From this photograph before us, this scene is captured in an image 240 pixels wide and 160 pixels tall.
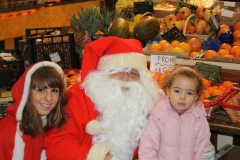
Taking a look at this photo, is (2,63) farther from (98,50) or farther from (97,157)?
(97,157)

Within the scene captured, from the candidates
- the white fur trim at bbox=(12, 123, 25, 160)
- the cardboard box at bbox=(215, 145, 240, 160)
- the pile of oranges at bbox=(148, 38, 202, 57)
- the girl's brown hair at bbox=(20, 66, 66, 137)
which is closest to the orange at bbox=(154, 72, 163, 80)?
the pile of oranges at bbox=(148, 38, 202, 57)

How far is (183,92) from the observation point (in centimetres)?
266

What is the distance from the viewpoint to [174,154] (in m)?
2.73

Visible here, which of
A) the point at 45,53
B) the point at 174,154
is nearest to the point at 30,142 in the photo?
the point at 174,154

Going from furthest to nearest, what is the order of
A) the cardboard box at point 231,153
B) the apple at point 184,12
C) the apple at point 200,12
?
1. the apple at point 184,12
2. the apple at point 200,12
3. the cardboard box at point 231,153

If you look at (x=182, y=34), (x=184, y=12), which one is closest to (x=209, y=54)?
(x=182, y=34)

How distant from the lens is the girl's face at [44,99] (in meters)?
2.60

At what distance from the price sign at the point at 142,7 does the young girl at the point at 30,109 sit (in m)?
2.26

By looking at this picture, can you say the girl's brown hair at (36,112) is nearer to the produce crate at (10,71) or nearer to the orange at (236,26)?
the produce crate at (10,71)

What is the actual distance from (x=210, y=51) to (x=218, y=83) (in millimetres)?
314

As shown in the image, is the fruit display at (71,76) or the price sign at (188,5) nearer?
the fruit display at (71,76)

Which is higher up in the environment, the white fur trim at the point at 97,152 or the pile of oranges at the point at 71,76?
the pile of oranges at the point at 71,76

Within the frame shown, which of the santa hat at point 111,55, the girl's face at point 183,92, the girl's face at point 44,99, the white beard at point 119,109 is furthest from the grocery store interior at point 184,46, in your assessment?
the girl's face at point 44,99

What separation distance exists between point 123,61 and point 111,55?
3.9 inches
